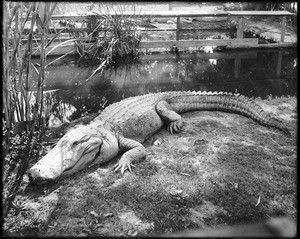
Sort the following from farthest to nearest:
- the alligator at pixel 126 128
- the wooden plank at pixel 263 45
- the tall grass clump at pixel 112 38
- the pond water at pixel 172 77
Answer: the wooden plank at pixel 263 45
the tall grass clump at pixel 112 38
the pond water at pixel 172 77
the alligator at pixel 126 128

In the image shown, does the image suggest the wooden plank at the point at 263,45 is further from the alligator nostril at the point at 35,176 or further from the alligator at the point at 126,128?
the alligator nostril at the point at 35,176

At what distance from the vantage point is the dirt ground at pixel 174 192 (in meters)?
2.97

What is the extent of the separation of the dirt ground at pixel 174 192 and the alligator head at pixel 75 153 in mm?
120

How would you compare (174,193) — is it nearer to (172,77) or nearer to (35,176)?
(35,176)

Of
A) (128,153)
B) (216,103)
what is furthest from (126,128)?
(216,103)

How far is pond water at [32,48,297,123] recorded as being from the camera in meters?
6.38

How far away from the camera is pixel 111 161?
412 cm

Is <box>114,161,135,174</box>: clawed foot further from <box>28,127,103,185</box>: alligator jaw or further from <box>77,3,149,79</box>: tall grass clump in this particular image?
<box>77,3,149,79</box>: tall grass clump

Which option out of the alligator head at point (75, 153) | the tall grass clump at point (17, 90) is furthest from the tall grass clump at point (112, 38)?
the alligator head at point (75, 153)

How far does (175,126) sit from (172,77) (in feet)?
9.47

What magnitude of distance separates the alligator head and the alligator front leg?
0.12 meters

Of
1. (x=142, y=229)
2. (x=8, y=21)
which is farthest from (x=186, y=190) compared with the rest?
(x=8, y=21)

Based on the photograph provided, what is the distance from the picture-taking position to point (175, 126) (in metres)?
4.82

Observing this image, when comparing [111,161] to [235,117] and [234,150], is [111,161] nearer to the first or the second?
[234,150]
